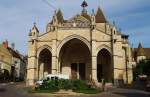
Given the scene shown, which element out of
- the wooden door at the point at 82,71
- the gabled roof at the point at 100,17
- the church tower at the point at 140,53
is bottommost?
the wooden door at the point at 82,71

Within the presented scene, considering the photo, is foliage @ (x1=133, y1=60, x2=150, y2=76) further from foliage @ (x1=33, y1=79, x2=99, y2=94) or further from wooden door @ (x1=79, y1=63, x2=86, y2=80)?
foliage @ (x1=33, y1=79, x2=99, y2=94)

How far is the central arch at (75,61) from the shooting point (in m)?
55.4

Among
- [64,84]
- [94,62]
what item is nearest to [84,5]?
[94,62]

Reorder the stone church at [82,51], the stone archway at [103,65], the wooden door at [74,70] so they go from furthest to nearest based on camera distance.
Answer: the wooden door at [74,70]
the stone archway at [103,65]
the stone church at [82,51]

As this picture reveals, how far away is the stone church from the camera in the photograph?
51.0 metres

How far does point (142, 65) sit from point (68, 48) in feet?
65.4

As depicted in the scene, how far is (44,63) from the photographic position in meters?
54.8

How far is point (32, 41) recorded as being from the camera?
52625mm

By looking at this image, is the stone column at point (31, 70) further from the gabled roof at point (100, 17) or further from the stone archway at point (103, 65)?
the gabled roof at point (100, 17)

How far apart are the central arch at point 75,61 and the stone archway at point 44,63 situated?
6.55 feet

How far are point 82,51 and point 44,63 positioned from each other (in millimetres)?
6759

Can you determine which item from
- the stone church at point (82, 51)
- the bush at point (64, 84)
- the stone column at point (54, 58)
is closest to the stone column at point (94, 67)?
the stone church at point (82, 51)

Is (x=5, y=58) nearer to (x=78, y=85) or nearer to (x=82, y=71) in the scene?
(x=82, y=71)

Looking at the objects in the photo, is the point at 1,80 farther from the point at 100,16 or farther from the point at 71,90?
the point at 71,90
